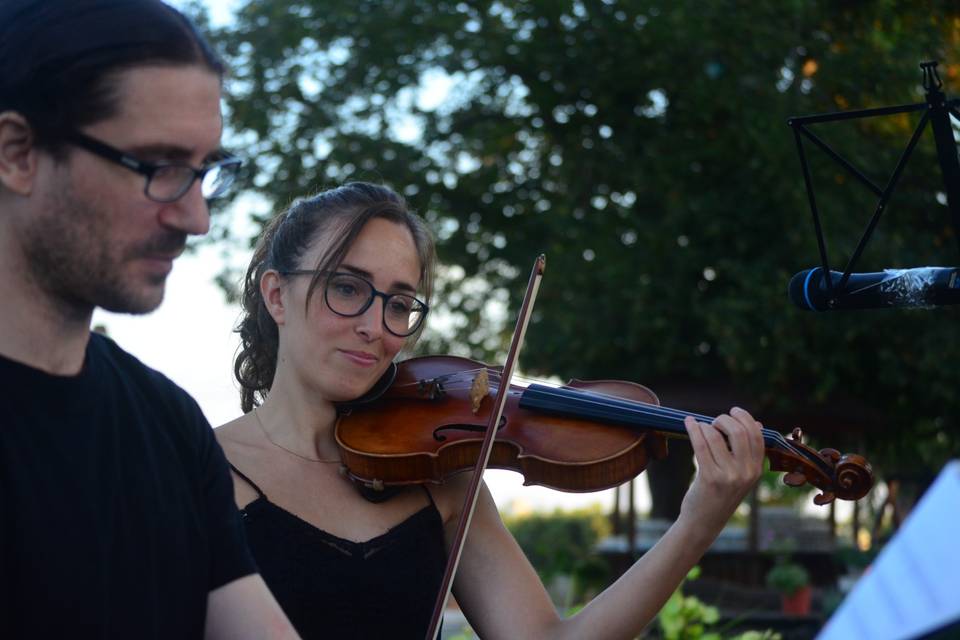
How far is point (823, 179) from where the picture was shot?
1019 cm

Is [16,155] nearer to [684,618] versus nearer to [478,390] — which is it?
[478,390]

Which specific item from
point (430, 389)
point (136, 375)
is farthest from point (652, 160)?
point (136, 375)

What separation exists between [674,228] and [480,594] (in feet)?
26.7

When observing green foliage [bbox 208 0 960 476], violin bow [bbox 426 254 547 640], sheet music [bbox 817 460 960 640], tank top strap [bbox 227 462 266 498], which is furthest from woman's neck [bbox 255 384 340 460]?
green foliage [bbox 208 0 960 476]

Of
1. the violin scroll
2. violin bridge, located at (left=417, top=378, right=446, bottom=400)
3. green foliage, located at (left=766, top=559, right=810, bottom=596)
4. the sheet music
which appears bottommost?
the sheet music

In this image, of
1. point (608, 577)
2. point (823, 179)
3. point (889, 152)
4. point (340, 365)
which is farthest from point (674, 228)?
point (340, 365)

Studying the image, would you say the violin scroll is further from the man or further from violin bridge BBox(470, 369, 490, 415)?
the man

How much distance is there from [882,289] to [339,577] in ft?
3.58

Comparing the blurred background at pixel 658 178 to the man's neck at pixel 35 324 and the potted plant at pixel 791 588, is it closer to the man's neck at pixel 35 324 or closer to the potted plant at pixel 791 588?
the potted plant at pixel 791 588

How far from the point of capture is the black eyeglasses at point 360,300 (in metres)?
2.36

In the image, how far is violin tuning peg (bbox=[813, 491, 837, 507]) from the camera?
2344 mm

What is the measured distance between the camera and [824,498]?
239 centimetres

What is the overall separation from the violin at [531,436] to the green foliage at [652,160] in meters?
6.97

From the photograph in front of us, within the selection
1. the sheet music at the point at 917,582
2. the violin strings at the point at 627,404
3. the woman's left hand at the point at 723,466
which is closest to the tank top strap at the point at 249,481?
the violin strings at the point at 627,404
